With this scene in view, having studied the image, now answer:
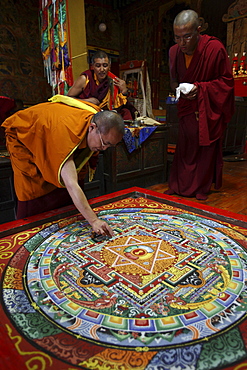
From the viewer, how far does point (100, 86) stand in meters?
3.43

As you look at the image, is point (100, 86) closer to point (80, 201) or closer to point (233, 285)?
point (80, 201)

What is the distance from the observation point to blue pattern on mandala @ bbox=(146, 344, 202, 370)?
57 centimetres

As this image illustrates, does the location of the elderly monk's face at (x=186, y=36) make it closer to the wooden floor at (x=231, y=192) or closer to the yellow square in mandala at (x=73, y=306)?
the wooden floor at (x=231, y=192)

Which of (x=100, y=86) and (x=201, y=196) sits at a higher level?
(x=100, y=86)

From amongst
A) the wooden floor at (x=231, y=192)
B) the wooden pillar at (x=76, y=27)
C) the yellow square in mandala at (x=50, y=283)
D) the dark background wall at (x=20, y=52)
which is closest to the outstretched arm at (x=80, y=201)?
the yellow square in mandala at (x=50, y=283)

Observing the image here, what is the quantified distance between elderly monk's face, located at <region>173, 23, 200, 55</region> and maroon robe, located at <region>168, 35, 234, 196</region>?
12 centimetres

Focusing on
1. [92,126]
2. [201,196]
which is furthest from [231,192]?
[92,126]

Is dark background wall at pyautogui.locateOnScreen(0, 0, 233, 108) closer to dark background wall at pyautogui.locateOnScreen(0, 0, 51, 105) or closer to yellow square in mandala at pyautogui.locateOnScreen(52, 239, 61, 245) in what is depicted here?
dark background wall at pyautogui.locateOnScreen(0, 0, 51, 105)

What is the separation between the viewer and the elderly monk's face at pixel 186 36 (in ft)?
7.75

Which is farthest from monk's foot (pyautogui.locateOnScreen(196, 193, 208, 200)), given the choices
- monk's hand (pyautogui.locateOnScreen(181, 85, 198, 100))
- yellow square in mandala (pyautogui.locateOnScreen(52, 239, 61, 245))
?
yellow square in mandala (pyautogui.locateOnScreen(52, 239, 61, 245))

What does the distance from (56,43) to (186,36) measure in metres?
1.60

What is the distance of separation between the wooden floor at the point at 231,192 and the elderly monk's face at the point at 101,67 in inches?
61.0

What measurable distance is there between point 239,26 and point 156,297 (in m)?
7.32

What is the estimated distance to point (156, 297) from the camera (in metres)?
0.79
